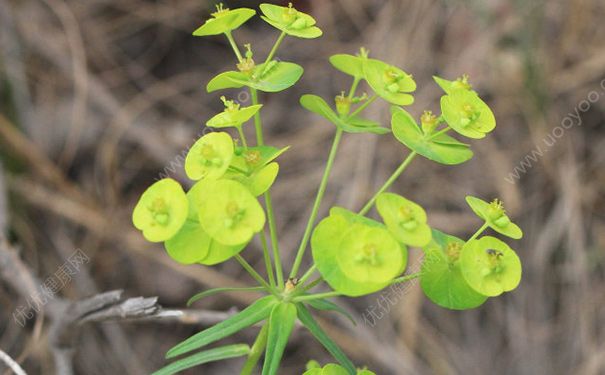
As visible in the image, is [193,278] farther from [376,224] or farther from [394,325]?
[376,224]

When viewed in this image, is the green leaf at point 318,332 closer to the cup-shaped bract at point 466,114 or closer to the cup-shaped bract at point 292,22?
the cup-shaped bract at point 466,114

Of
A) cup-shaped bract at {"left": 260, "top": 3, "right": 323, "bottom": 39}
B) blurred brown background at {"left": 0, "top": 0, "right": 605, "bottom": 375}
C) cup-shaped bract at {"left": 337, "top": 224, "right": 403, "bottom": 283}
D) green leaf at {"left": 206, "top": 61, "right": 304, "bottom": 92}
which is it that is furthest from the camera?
blurred brown background at {"left": 0, "top": 0, "right": 605, "bottom": 375}

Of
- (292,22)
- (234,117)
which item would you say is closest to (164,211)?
(234,117)

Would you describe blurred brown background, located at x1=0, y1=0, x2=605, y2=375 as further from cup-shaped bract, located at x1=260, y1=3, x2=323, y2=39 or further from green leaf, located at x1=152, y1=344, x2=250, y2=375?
cup-shaped bract, located at x1=260, y1=3, x2=323, y2=39

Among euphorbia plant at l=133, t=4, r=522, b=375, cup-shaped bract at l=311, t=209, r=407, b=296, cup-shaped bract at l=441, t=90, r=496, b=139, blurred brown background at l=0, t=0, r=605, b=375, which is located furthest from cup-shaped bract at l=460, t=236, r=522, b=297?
blurred brown background at l=0, t=0, r=605, b=375

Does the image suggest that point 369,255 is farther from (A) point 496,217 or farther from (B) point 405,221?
(A) point 496,217
